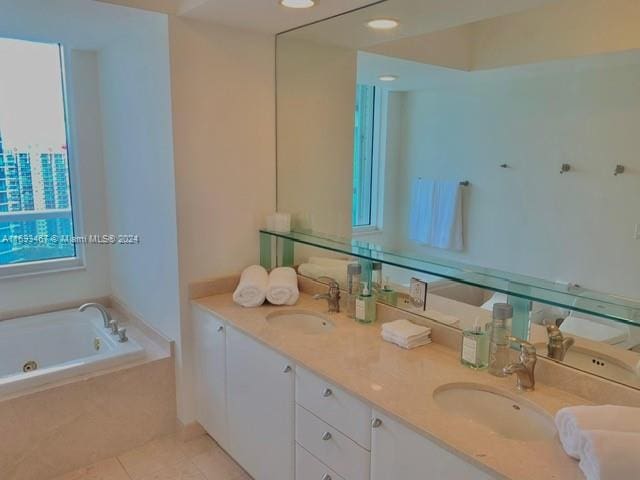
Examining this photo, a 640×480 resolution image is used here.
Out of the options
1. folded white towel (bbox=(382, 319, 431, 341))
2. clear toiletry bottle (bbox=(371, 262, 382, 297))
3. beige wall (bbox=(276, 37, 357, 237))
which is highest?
beige wall (bbox=(276, 37, 357, 237))

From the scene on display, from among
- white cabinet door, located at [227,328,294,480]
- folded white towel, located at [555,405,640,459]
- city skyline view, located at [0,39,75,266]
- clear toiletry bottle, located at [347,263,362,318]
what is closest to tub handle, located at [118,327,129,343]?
white cabinet door, located at [227,328,294,480]

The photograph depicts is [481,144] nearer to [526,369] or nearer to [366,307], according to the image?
[366,307]

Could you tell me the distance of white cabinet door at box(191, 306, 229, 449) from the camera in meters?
2.35

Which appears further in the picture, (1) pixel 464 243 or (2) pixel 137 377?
(2) pixel 137 377

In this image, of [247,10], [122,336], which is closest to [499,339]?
[247,10]

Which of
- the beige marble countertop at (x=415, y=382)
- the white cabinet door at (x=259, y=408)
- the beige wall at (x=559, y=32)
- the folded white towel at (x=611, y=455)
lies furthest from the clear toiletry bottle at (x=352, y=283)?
the folded white towel at (x=611, y=455)

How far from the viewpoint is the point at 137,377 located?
2535 millimetres

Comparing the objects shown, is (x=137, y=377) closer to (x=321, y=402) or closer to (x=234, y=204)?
(x=234, y=204)

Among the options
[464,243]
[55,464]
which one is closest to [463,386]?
[464,243]

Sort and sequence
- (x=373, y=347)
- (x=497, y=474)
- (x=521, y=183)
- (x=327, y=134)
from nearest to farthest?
1. (x=497, y=474)
2. (x=373, y=347)
3. (x=521, y=183)
4. (x=327, y=134)

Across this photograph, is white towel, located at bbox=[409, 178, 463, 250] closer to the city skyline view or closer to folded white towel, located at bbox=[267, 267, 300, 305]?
folded white towel, located at bbox=[267, 267, 300, 305]

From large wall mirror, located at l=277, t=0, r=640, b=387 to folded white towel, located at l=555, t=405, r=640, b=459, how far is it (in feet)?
0.95

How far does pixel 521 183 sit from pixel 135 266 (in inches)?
88.2

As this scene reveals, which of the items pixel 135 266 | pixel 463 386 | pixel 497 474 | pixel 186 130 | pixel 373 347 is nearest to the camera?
pixel 497 474
